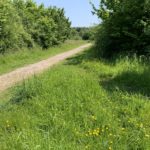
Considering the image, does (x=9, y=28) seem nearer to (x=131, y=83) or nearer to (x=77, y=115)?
(x=131, y=83)

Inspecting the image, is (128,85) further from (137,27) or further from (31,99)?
(137,27)

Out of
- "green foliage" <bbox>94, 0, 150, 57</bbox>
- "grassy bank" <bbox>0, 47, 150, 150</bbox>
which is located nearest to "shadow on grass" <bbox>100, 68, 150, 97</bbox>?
"grassy bank" <bbox>0, 47, 150, 150</bbox>

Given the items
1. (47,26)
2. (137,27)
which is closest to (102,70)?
(137,27)

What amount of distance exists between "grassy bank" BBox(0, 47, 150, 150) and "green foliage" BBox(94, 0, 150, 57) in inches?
205

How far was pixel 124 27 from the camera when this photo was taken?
1596 centimetres

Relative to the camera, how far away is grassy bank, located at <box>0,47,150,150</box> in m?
5.55

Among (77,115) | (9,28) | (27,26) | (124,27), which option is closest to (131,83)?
(77,115)

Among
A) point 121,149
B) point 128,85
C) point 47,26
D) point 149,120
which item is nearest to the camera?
point 121,149

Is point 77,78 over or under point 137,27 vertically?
under

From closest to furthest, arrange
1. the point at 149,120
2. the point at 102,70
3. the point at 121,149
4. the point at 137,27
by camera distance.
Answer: the point at 121,149, the point at 149,120, the point at 102,70, the point at 137,27

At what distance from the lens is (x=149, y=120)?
6637mm

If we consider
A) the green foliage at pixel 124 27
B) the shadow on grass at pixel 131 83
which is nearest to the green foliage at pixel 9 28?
the green foliage at pixel 124 27

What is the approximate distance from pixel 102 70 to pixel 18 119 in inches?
247

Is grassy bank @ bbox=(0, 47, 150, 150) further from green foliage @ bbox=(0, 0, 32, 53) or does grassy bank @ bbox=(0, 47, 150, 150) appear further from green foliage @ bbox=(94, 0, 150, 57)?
green foliage @ bbox=(0, 0, 32, 53)
